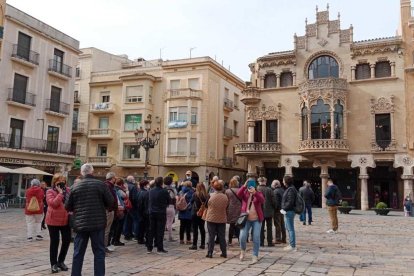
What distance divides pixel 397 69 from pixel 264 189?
23.7 meters

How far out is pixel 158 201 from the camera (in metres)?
9.41

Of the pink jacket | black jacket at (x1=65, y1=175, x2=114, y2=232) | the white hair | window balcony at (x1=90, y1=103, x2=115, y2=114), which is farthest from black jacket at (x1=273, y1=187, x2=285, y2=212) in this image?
window balcony at (x1=90, y1=103, x2=115, y2=114)

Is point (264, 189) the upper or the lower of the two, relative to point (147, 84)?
lower

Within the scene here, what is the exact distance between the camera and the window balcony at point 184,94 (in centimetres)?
3669

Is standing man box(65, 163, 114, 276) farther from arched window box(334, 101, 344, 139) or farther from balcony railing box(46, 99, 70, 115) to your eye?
balcony railing box(46, 99, 70, 115)

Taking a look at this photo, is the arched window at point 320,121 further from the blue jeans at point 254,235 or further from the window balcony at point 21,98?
the blue jeans at point 254,235

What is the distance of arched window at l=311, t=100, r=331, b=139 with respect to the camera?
99.7 ft

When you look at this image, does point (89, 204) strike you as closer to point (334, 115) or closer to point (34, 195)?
point (34, 195)

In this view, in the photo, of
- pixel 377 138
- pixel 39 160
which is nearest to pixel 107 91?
pixel 39 160

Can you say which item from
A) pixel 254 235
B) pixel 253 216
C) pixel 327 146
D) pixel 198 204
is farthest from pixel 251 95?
pixel 254 235

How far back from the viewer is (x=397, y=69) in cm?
2966

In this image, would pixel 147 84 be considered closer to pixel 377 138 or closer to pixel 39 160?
pixel 39 160

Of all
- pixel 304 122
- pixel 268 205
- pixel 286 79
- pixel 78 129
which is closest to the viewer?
pixel 268 205

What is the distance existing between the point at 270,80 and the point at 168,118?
33.5 feet
